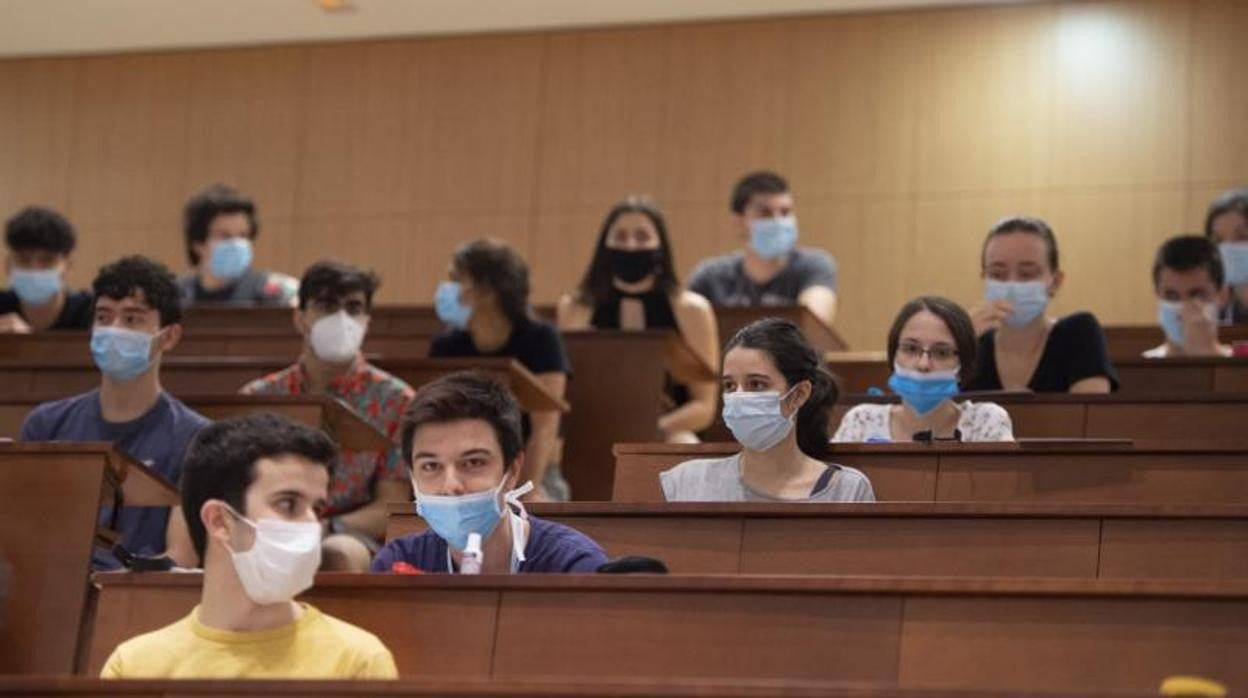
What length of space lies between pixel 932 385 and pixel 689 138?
4.34 metres

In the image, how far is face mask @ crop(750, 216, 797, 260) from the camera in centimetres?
670

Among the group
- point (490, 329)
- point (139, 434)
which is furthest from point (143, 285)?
point (490, 329)

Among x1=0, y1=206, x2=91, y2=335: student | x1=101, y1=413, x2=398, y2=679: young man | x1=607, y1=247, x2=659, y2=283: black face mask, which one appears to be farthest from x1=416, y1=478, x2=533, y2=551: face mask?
x1=0, y1=206, x2=91, y2=335: student

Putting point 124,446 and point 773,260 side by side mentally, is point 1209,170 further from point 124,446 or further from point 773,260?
point 124,446

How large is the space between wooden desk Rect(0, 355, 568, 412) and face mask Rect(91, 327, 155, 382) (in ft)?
2.19

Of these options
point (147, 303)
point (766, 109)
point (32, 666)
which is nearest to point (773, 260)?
point (766, 109)

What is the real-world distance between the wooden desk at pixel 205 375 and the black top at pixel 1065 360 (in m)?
1.13

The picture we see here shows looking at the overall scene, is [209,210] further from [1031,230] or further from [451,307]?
[1031,230]

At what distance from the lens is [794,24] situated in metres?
8.48

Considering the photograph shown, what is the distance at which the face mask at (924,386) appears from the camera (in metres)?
4.31

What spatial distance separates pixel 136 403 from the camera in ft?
15.5

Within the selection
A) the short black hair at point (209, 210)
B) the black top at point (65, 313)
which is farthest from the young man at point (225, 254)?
the black top at point (65, 313)

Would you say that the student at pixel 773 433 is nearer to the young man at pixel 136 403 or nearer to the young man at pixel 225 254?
the young man at pixel 136 403

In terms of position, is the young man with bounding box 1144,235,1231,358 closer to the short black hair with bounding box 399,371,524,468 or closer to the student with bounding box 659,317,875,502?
the student with bounding box 659,317,875,502
